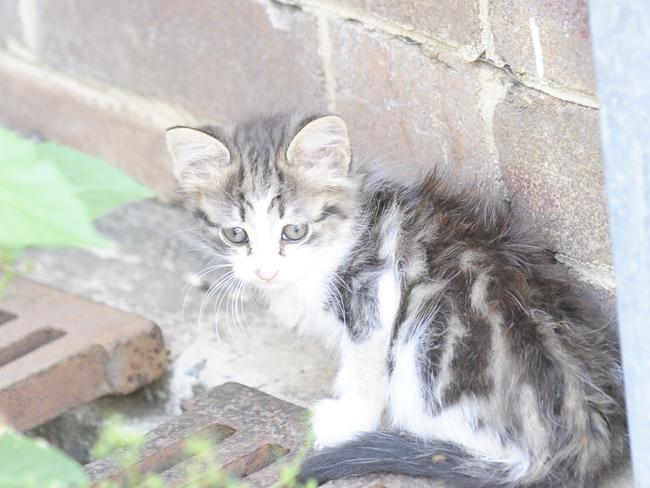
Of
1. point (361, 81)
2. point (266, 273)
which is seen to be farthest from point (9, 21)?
point (266, 273)

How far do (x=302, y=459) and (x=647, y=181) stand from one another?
994 mm

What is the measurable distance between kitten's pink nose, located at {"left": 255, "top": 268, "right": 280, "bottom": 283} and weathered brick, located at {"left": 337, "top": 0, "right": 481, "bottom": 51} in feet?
2.24

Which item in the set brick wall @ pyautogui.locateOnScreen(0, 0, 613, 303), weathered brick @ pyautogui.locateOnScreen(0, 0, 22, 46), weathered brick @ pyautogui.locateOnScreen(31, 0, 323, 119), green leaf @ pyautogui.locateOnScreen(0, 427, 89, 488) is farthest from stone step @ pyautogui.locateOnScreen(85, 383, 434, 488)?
weathered brick @ pyautogui.locateOnScreen(0, 0, 22, 46)

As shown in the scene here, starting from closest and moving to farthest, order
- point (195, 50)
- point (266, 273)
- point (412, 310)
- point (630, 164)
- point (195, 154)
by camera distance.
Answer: point (630, 164) < point (412, 310) < point (266, 273) < point (195, 154) < point (195, 50)

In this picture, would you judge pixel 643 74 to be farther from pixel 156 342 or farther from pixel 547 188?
pixel 156 342

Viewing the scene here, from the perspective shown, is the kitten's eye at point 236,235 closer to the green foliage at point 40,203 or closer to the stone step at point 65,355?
the stone step at point 65,355

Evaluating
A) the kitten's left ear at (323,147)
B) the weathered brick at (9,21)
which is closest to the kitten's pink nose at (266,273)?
the kitten's left ear at (323,147)

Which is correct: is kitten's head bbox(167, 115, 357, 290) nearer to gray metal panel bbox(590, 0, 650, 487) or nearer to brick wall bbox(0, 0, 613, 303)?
brick wall bbox(0, 0, 613, 303)

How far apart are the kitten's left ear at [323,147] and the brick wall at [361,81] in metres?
0.26

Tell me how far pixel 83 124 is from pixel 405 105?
149cm

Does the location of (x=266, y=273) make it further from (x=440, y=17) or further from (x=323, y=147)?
(x=440, y=17)

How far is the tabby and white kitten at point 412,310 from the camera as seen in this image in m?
2.36

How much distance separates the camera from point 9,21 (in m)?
4.19

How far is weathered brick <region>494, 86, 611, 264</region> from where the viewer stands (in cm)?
251
